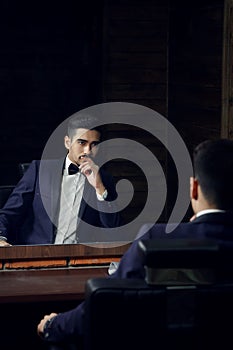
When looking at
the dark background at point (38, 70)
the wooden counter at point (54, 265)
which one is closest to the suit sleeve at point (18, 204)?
the wooden counter at point (54, 265)

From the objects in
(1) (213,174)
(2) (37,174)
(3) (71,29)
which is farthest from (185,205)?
(1) (213,174)

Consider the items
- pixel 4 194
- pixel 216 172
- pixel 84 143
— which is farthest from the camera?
pixel 4 194

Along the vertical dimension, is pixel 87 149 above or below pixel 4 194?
above

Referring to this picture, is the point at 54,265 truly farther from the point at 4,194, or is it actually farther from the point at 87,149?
the point at 4,194

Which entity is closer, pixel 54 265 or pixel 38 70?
pixel 54 265

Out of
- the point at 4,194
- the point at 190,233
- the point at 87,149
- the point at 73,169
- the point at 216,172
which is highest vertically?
the point at 216,172

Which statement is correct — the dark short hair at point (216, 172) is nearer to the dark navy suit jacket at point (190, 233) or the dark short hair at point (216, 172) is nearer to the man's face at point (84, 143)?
the dark navy suit jacket at point (190, 233)

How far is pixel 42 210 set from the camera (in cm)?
466

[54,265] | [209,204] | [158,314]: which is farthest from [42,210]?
[158,314]

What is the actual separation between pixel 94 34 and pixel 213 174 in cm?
534

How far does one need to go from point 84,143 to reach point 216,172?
1750 millimetres

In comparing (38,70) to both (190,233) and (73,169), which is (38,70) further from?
(190,233)

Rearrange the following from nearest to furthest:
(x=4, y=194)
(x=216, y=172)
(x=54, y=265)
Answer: (x=216, y=172) < (x=54, y=265) < (x=4, y=194)

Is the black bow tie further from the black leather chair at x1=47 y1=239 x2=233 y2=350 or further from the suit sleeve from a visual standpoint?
the black leather chair at x1=47 y1=239 x2=233 y2=350
